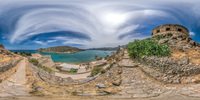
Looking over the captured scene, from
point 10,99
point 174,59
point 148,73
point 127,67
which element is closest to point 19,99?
point 10,99

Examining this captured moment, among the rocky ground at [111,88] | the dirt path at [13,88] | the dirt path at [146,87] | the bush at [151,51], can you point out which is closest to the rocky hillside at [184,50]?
the bush at [151,51]

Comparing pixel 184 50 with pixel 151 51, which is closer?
pixel 151 51

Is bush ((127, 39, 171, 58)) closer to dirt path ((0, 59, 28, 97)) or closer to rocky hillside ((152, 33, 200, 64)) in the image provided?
rocky hillside ((152, 33, 200, 64))

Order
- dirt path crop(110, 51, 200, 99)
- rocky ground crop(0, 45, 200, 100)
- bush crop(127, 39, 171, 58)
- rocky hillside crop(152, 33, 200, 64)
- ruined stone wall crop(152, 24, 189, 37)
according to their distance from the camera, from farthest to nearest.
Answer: ruined stone wall crop(152, 24, 189, 37) < bush crop(127, 39, 171, 58) < rocky hillside crop(152, 33, 200, 64) < dirt path crop(110, 51, 200, 99) < rocky ground crop(0, 45, 200, 100)

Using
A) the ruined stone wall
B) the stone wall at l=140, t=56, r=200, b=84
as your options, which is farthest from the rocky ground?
the ruined stone wall

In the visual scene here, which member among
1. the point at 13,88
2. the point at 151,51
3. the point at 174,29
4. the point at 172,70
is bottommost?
the point at 13,88

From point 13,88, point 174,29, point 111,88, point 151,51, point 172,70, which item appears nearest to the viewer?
point 13,88

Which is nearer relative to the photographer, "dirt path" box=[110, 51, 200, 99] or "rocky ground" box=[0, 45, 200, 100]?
"rocky ground" box=[0, 45, 200, 100]

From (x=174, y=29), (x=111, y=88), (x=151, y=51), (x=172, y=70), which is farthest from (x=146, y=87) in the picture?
(x=174, y=29)

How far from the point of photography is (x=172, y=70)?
3.88m

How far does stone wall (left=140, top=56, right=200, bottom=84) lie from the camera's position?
3.50m

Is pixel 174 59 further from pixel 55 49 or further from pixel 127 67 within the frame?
pixel 55 49

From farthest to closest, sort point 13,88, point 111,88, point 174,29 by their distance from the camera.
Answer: point 174,29, point 111,88, point 13,88

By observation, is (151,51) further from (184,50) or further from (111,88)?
(111,88)
